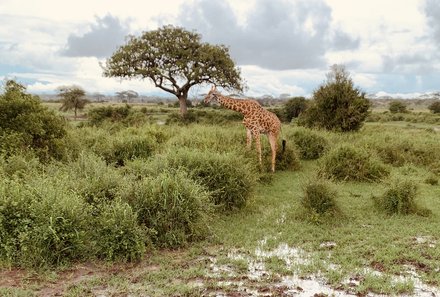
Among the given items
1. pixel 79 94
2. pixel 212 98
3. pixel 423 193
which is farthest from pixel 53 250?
pixel 79 94

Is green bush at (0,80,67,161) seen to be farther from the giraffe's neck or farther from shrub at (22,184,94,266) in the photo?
shrub at (22,184,94,266)

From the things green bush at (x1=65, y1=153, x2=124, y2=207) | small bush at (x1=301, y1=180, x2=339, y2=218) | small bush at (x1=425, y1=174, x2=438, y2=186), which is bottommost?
small bush at (x1=425, y1=174, x2=438, y2=186)

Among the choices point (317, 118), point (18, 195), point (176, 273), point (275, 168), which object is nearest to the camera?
point (176, 273)

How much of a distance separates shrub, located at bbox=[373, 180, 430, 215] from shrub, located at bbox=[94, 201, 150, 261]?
17.4 feet

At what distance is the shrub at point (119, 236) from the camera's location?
21.3 feet

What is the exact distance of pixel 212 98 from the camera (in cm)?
1380

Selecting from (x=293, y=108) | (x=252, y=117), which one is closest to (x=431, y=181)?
(x=252, y=117)

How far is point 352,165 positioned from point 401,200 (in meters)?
4.00

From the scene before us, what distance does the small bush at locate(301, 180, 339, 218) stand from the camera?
8859 millimetres

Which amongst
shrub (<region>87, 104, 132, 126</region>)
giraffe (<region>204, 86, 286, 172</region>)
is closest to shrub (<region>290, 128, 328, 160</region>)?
giraffe (<region>204, 86, 286, 172</region>)

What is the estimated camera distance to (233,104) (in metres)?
13.9

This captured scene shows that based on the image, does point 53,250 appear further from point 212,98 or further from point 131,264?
point 212,98

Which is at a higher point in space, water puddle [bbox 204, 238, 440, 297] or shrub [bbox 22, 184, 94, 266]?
shrub [bbox 22, 184, 94, 266]

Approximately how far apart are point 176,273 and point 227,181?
369cm
